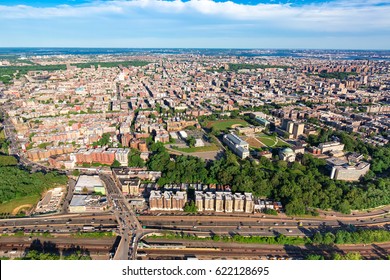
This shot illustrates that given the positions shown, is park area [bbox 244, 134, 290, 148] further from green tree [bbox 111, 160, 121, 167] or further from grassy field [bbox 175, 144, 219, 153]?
green tree [bbox 111, 160, 121, 167]

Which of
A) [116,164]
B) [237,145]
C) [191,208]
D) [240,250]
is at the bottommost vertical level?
[240,250]

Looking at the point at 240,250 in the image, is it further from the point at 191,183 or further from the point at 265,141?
the point at 265,141

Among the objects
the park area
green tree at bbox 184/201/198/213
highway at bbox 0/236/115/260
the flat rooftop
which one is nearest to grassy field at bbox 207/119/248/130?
the park area

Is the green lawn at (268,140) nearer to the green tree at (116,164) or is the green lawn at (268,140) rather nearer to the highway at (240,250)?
the highway at (240,250)

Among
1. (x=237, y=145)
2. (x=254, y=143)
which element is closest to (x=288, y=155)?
(x=237, y=145)

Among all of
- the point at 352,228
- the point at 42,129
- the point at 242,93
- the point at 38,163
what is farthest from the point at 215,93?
the point at 352,228

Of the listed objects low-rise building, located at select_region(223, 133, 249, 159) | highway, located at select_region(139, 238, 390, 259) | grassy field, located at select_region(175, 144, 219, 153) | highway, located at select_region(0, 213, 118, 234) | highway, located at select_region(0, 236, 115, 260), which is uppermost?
low-rise building, located at select_region(223, 133, 249, 159)

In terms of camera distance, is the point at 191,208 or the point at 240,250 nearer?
the point at 240,250
